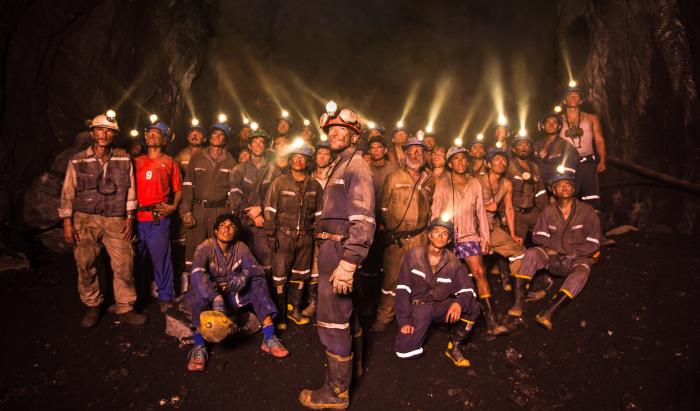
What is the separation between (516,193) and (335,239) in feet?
12.7

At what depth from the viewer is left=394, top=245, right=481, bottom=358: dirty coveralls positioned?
379 cm

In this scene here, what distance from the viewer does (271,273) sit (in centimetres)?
502

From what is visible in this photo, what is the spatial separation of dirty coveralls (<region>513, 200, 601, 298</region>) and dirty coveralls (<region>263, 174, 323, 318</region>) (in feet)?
9.82

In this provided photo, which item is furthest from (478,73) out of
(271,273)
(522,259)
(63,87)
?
(63,87)

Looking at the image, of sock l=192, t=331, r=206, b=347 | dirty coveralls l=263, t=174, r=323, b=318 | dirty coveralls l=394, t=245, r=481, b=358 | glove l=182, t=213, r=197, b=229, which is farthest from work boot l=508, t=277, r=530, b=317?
glove l=182, t=213, r=197, b=229

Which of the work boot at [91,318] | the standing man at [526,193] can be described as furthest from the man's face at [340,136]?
the work boot at [91,318]

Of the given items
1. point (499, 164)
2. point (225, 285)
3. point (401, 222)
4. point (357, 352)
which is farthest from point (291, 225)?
point (499, 164)

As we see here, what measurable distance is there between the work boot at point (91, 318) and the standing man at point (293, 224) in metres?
2.24

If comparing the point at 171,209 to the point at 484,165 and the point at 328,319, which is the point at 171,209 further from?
the point at 484,165

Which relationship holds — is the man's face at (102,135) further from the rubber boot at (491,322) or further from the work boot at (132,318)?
the rubber boot at (491,322)

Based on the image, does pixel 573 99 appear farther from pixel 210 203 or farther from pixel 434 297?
pixel 210 203

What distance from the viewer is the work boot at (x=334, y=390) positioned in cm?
303

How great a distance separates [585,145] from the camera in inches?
234

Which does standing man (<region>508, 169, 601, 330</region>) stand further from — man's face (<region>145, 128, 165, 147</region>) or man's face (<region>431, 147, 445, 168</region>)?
man's face (<region>145, 128, 165, 147</region>)
